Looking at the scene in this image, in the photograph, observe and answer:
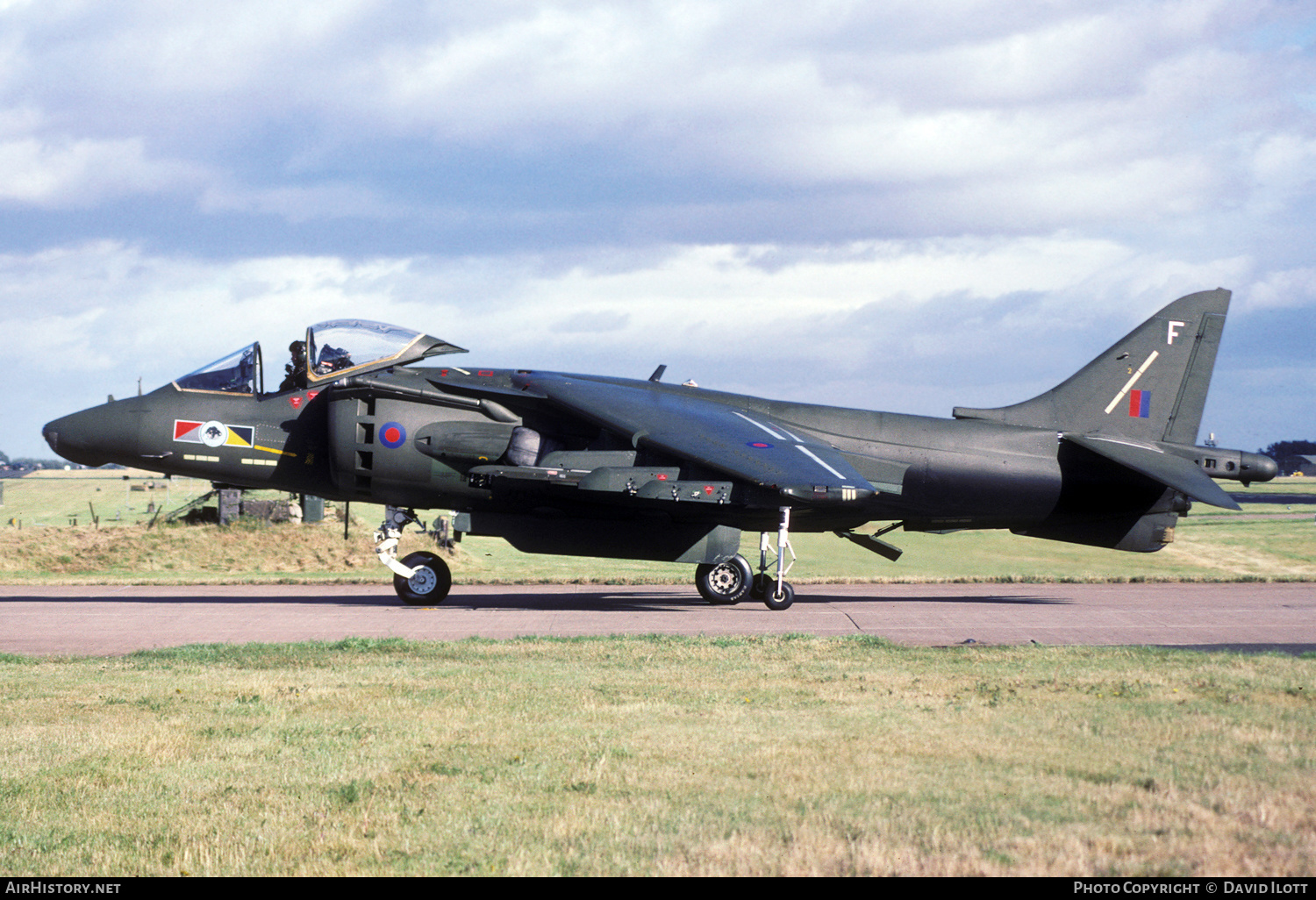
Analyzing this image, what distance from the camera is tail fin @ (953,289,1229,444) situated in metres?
19.8

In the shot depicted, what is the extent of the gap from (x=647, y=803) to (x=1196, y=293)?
60.1ft

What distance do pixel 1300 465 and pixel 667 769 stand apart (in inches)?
6101

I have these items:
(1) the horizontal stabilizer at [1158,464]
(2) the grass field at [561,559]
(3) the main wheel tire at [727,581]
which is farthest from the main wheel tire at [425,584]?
(1) the horizontal stabilizer at [1158,464]

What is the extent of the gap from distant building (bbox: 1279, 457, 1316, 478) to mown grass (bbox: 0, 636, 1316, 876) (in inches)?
5750

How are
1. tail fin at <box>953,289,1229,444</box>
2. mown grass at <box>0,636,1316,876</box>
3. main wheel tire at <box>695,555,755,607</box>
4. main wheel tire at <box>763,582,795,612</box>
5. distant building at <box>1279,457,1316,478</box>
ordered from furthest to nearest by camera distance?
1. distant building at <box>1279,457,1316,478</box>
2. tail fin at <box>953,289,1229,444</box>
3. main wheel tire at <box>695,555,755,607</box>
4. main wheel tire at <box>763,582,795,612</box>
5. mown grass at <box>0,636,1316,876</box>

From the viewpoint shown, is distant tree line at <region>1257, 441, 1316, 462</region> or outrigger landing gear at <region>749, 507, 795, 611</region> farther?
distant tree line at <region>1257, 441, 1316, 462</region>

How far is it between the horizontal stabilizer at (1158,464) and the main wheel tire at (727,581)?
6163 millimetres

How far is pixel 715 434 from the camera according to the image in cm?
1614

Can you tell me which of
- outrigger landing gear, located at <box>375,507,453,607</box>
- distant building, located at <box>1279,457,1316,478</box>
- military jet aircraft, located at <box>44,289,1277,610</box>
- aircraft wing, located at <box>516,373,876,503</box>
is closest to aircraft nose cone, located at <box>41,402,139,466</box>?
military jet aircraft, located at <box>44,289,1277,610</box>

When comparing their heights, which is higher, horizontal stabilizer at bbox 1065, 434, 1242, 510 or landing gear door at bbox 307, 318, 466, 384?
landing gear door at bbox 307, 318, 466, 384

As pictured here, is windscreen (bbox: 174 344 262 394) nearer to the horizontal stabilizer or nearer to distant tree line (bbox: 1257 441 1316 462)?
the horizontal stabilizer

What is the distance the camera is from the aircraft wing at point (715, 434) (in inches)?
583

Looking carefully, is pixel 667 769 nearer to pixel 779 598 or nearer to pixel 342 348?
pixel 779 598
